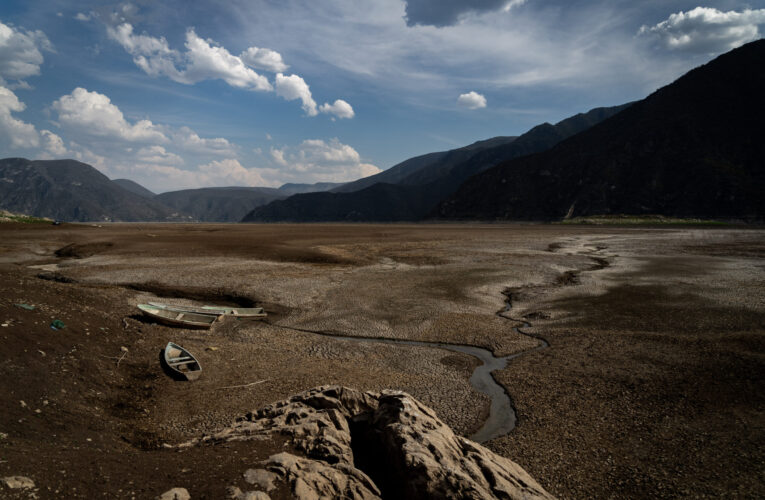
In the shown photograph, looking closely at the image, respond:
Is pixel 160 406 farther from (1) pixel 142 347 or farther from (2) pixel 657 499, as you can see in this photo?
(2) pixel 657 499

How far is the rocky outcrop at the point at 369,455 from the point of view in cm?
470

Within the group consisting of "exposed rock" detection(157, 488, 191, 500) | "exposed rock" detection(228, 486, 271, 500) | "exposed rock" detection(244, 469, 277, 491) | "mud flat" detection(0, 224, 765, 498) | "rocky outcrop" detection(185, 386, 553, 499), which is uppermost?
"exposed rock" detection(157, 488, 191, 500)

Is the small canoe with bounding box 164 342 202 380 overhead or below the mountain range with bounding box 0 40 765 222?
below

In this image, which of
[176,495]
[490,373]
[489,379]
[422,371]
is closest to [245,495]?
[176,495]

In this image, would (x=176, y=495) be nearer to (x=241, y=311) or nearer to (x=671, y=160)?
(x=241, y=311)

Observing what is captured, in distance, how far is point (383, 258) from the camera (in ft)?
112

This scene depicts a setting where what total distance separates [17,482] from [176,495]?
1.64 meters

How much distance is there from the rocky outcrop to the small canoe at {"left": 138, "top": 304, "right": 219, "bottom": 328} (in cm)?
912

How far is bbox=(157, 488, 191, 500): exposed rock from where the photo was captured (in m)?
4.09

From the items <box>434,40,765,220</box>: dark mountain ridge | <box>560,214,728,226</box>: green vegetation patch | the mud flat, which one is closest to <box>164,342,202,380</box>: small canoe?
the mud flat

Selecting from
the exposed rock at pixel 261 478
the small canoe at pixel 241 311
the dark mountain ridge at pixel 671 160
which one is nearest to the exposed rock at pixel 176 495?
the exposed rock at pixel 261 478

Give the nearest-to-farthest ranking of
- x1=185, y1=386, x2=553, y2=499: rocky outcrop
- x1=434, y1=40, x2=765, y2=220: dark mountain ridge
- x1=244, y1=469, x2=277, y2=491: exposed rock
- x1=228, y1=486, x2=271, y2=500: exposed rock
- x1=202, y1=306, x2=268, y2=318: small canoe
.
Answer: x1=228, y1=486, x2=271, y2=500: exposed rock < x1=244, y1=469, x2=277, y2=491: exposed rock < x1=185, y1=386, x2=553, y2=499: rocky outcrop < x1=202, y1=306, x2=268, y2=318: small canoe < x1=434, y1=40, x2=765, y2=220: dark mountain ridge

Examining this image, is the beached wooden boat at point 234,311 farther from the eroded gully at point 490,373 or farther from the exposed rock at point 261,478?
the exposed rock at point 261,478

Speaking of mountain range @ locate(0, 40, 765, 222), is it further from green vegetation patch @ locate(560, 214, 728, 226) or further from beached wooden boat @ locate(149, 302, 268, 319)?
beached wooden boat @ locate(149, 302, 268, 319)
